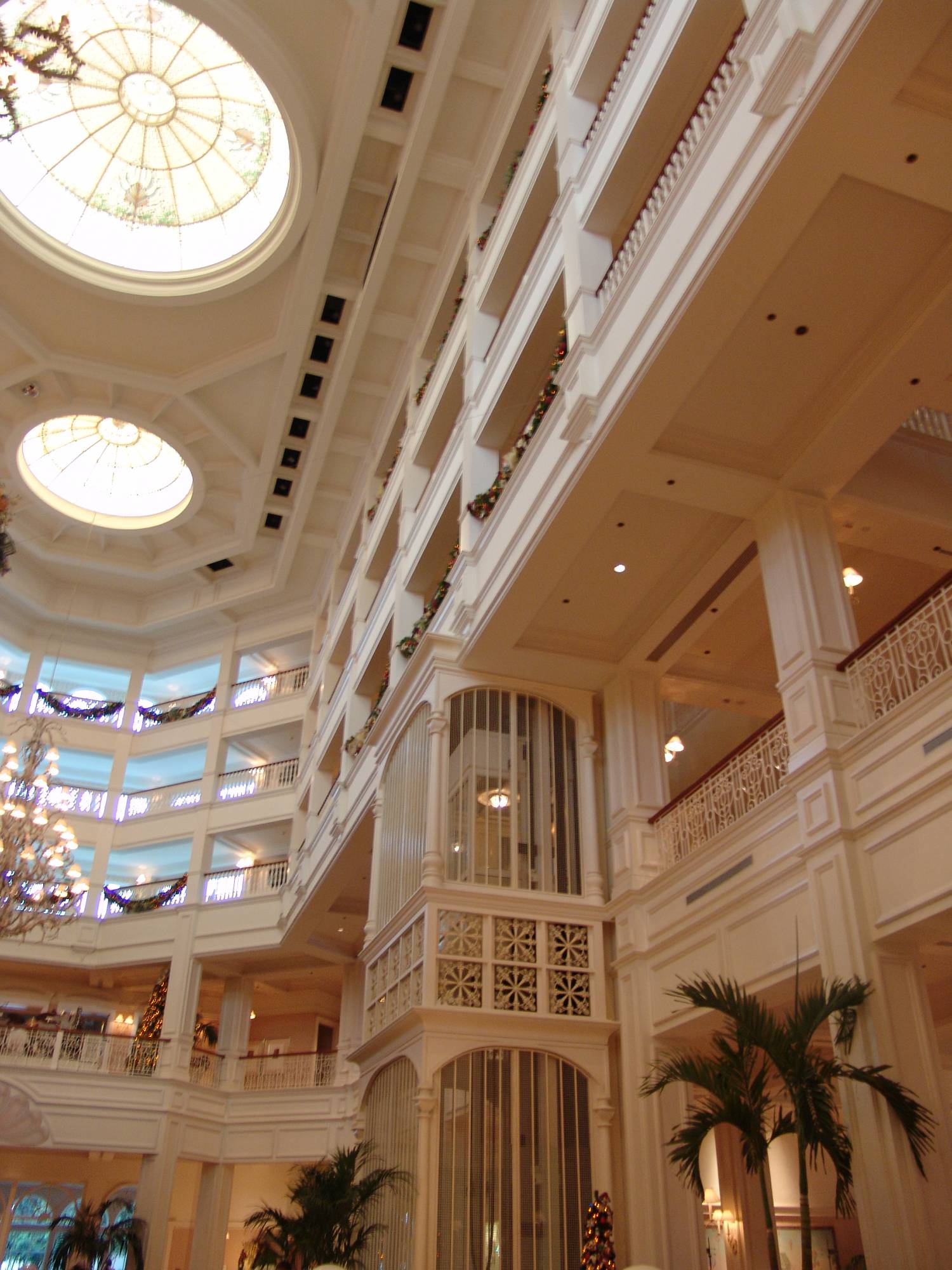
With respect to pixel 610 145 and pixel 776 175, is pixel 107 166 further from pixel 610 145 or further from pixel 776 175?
pixel 776 175

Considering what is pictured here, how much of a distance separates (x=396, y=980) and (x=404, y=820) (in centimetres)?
179

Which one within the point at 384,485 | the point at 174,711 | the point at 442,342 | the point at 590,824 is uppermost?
the point at 442,342

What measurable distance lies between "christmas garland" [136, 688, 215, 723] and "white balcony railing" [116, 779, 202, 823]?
1552 mm

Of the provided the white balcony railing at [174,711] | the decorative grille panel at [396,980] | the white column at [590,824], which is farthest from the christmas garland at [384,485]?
the decorative grille panel at [396,980]

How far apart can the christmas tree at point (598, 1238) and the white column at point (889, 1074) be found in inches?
93.6

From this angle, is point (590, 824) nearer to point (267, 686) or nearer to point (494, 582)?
point (494, 582)

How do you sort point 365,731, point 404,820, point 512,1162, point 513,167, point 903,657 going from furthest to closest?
point 365,731 < point 513,167 < point 404,820 < point 512,1162 < point 903,657

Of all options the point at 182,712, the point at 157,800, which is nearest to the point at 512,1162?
the point at 157,800

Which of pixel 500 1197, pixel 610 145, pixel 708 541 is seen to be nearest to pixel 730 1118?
pixel 500 1197

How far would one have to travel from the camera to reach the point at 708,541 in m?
9.53

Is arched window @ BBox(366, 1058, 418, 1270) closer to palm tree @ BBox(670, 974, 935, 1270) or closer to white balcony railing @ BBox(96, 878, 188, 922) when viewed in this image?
palm tree @ BBox(670, 974, 935, 1270)

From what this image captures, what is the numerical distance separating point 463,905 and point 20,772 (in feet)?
27.2

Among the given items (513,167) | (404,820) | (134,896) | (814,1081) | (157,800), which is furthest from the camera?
(157,800)

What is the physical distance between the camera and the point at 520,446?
1054 cm
